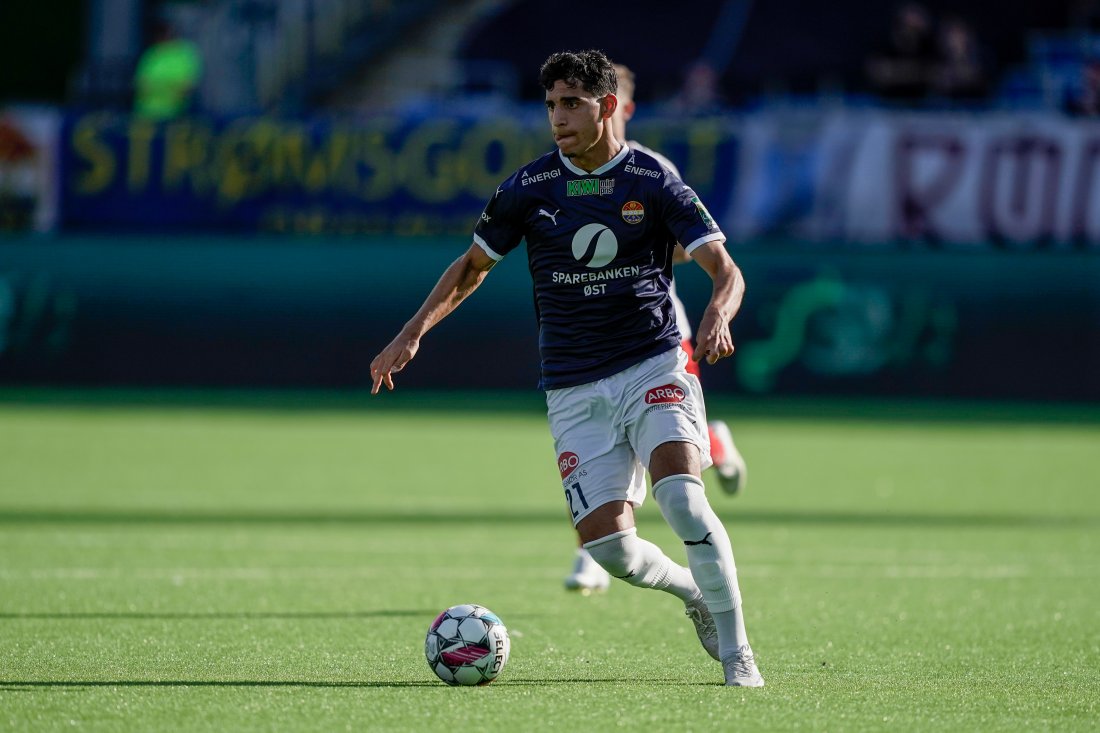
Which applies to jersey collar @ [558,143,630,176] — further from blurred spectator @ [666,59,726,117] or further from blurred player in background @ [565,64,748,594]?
blurred spectator @ [666,59,726,117]

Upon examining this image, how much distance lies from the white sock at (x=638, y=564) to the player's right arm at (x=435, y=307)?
98 centimetres

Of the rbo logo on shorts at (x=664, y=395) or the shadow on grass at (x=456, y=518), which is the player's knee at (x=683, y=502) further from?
the shadow on grass at (x=456, y=518)

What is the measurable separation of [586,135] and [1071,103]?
15706mm

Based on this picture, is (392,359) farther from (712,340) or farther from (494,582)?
(494,582)

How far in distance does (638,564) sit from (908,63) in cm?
1634

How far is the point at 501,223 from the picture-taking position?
252 inches

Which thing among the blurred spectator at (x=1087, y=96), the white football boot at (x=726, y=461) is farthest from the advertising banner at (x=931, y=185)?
the white football boot at (x=726, y=461)

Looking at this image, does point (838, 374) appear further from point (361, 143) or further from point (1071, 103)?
point (361, 143)

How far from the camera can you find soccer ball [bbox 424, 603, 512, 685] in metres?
6.04

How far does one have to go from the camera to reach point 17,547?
9.89 m

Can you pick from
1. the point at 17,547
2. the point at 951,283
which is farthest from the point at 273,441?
the point at 951,283

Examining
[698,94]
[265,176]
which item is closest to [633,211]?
[265,176]

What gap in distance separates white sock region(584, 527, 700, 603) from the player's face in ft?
4.67

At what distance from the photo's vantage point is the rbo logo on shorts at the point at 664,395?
6.14m
